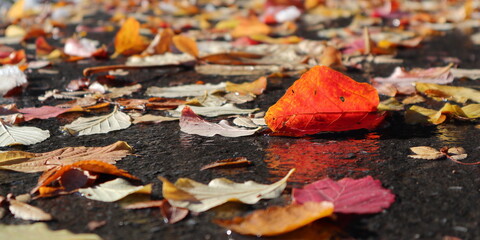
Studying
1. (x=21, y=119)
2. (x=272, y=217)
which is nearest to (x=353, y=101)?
(x=272, y=217)

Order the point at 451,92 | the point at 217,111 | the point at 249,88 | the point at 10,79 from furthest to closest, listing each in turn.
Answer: the point at 10,79 → the point at 249,88 → the point at 451,92 → the point at 217,111

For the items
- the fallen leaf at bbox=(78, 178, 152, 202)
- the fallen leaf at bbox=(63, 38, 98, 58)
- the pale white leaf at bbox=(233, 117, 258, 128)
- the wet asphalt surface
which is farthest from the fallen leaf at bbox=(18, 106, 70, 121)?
the fallen leaf at bbox=(63, 38, 98, 58)

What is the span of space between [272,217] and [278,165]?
12.5 inches

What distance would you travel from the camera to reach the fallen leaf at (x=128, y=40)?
2570mm

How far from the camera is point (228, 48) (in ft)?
9.35

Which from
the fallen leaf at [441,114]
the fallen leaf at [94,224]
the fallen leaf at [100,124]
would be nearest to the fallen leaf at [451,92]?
the fallen leaf at [441,114]

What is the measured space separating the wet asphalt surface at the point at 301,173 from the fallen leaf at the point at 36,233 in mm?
20

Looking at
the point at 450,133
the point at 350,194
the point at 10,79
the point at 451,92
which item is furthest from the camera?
the point at 10,79

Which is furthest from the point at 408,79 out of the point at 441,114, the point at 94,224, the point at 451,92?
the point at 94,224

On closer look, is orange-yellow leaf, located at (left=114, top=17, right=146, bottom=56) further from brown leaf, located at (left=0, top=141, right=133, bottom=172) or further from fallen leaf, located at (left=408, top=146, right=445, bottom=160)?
fallen leaf, located at (left=408, top=146, right=445, bottom=160)

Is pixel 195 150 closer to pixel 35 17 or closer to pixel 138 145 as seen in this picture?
pixel 138 145

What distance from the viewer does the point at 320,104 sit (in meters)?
1.27

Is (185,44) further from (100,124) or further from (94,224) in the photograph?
(94,224)

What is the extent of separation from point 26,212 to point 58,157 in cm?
28
